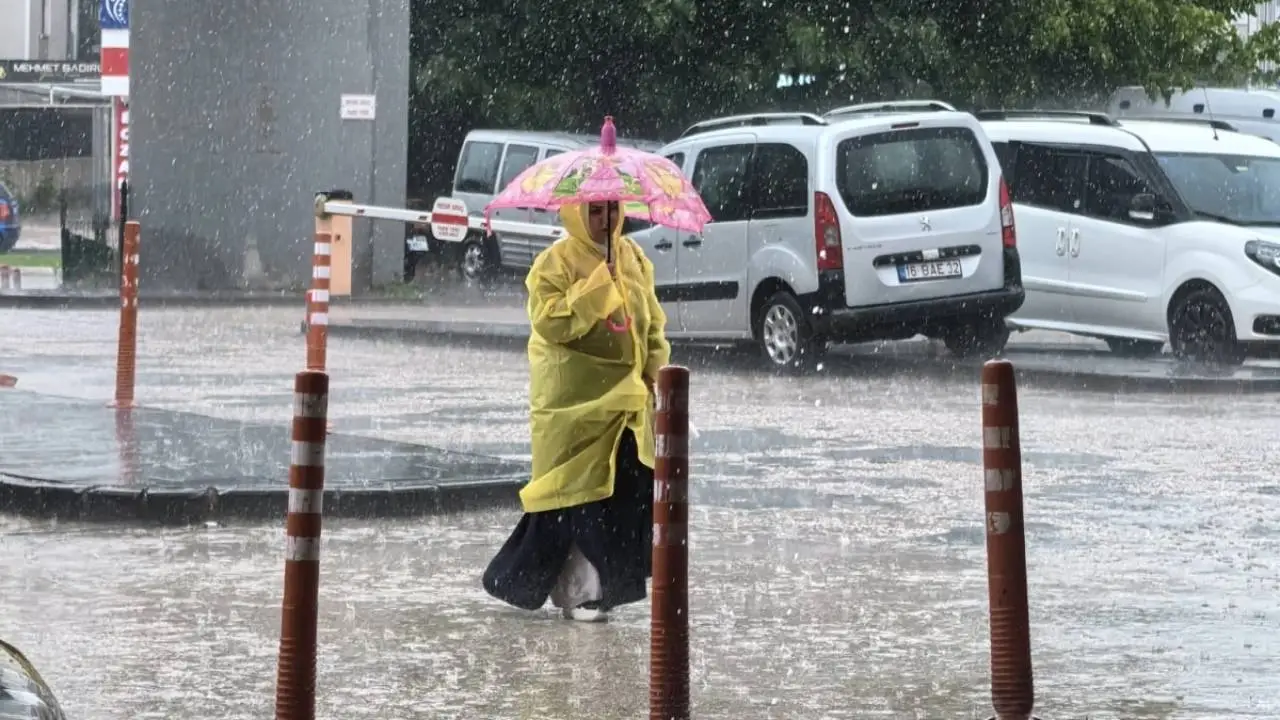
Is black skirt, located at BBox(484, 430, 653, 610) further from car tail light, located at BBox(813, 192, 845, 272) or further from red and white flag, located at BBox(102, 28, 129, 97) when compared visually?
red and white flag, located at BBox(102, 28, 129, 97)

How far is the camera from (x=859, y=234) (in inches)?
770

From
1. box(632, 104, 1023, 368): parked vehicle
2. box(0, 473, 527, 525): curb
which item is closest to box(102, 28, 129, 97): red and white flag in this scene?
box(632, 104, 1023, 368): parked vehicle

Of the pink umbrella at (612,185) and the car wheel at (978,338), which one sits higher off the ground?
the pink umbrella at (612,185)

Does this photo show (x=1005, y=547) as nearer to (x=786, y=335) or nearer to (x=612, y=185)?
(x=612, y=185)

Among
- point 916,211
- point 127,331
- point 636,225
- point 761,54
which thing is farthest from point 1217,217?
point 761,54

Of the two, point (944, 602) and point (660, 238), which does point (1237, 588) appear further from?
point (660, 238)

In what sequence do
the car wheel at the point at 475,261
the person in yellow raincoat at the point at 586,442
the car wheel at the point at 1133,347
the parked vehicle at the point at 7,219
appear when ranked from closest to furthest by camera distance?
1. the person in yellow raincoat at the point at 586,442
2. the car wheel at the point at 1133,347
3. the car wheel at the point at 475,261
4. the parked vehicle at the point at 7,219

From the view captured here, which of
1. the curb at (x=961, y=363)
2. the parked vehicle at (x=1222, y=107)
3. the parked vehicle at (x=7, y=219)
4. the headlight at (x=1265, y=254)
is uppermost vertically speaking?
the parked vehicle at (x=1222, y=107)

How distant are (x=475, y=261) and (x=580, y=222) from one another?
25.5 meters

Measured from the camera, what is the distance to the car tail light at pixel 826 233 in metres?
19.5

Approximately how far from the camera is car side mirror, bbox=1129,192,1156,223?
20.2m

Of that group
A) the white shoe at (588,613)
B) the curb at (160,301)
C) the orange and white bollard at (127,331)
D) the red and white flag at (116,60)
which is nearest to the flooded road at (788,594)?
the white shoe at (588,613)

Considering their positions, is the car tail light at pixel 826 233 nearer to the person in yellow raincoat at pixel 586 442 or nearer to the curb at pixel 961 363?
the curb at pixel 961 363

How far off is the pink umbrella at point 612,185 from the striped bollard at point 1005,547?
252 centimetres
